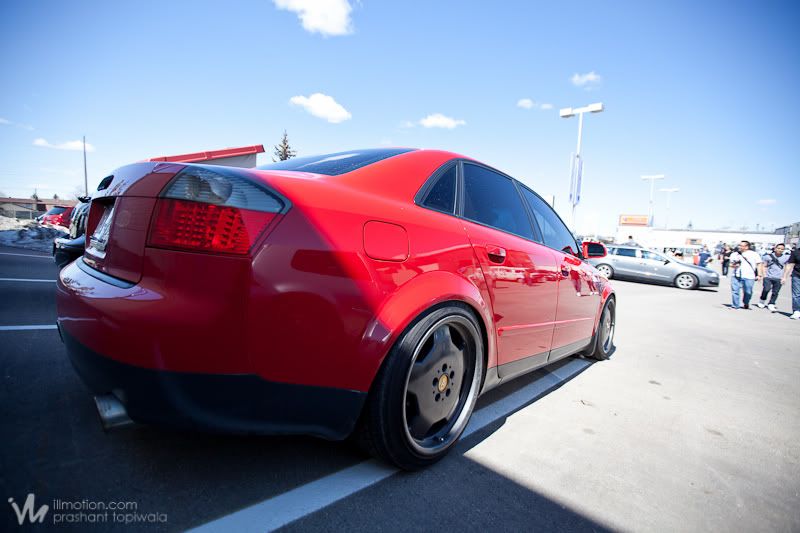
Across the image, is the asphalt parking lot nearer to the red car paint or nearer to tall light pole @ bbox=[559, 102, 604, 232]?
the red car paint

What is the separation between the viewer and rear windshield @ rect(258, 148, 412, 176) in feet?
6.28

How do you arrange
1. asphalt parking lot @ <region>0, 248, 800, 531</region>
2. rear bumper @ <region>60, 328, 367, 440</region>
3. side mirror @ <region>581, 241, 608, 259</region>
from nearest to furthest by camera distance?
rear bumper @ <region>60, 328, 367, 440</region>, asphalt parking lot @ <region>0, 248, 800, 531</region>, side mirror @ <region>581, 241, 608, 259</region>

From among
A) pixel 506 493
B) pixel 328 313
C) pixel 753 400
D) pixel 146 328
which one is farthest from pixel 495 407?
pixel 753 400

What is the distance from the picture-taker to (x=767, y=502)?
1.82 m

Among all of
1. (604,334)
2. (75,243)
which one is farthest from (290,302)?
(604,334)

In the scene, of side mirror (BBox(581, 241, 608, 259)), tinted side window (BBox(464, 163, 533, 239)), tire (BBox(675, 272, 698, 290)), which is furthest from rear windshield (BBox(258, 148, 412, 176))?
tire (BBox(675, 272, 698, 290))

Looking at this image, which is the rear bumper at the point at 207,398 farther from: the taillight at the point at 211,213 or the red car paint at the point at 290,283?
the taillight at the point at 211,213

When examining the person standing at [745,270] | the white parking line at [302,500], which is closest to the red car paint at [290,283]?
the white parking line at [302,500]

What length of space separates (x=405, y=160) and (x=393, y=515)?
1588 millimetres

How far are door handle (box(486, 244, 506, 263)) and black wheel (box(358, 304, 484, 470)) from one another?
35 centimetres

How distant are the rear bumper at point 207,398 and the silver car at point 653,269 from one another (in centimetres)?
1486

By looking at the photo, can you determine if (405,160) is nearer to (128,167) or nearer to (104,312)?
(128,167)

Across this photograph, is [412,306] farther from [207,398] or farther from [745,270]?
[745,270]

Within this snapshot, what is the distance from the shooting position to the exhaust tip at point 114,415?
4.20 ft
